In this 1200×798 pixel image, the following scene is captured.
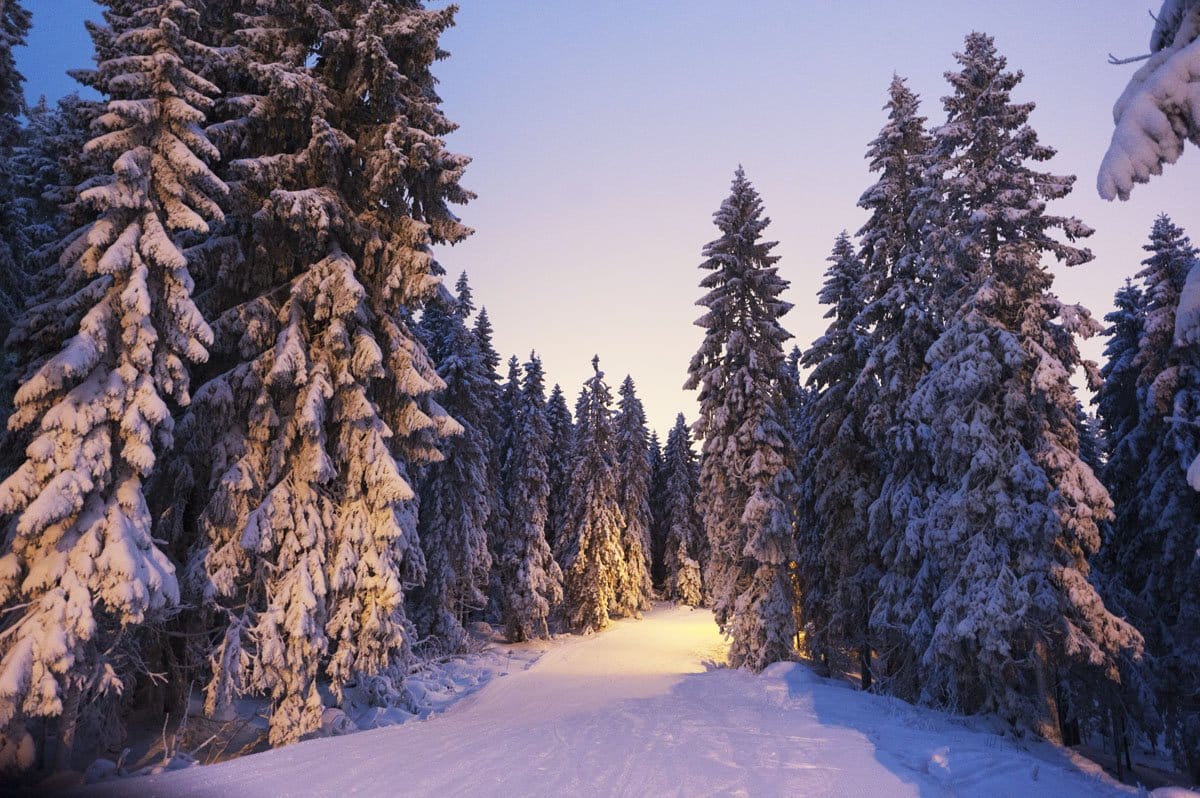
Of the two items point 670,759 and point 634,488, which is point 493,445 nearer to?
point 634,488

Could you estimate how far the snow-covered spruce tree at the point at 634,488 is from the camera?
48250 mm

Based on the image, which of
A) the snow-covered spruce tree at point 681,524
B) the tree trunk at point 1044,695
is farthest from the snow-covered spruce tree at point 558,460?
the tree trunk at point 1044,695

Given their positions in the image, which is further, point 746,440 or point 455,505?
point 455,505

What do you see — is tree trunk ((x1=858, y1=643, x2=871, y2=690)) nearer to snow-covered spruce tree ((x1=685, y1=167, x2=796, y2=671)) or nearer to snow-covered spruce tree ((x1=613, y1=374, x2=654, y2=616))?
snow-covered spruce tree ((x1=685, y1=167, x2=796, y2=671))

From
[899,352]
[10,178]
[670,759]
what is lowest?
[670,759]

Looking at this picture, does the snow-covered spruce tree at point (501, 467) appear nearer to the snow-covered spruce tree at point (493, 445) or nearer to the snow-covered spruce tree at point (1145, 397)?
the snow-covered spruce tree at point (493, 445)

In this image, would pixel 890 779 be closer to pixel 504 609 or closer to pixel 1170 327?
pixel 1170 327

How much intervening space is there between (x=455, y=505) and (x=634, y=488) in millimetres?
24805

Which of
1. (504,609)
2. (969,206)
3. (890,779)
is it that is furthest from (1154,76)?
(504,609)

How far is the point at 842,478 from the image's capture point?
21828 mm

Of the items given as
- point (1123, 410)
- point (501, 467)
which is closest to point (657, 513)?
point (501, 467)

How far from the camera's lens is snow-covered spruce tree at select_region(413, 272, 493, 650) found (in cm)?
2775

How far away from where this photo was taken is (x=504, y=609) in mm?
36812

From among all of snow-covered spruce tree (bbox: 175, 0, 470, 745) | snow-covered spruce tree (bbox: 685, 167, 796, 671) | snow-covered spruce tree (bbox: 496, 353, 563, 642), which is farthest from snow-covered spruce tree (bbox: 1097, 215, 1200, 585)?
snow-covered spruce tree (bbox: 496, 353, 563, 642)
